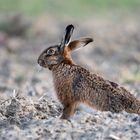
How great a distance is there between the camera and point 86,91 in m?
6.93

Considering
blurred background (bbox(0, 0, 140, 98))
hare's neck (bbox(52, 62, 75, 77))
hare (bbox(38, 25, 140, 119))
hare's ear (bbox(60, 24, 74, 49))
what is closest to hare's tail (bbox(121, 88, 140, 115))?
hare (bbox(38, 25, 140, 119))

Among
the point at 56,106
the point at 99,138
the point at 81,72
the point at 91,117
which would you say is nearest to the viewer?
the point at 99,138

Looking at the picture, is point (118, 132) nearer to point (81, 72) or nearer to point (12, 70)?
point (81, 72)

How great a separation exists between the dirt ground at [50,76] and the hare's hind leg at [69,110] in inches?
2.7

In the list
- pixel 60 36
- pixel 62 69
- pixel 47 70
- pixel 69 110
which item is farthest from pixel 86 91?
pixel 60 36

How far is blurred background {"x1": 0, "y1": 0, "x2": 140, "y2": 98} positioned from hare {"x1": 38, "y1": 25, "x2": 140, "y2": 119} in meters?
0.55

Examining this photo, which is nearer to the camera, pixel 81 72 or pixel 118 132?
pixel 118 132

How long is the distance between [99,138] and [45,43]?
11334 millimetres

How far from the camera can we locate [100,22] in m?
21.4

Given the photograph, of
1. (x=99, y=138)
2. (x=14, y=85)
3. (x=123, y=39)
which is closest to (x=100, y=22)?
(x=123, y=39)

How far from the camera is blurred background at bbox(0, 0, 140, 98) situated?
11969 mm

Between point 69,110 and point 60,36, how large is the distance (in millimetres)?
11514

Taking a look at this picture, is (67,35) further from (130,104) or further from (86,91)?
(130,104)

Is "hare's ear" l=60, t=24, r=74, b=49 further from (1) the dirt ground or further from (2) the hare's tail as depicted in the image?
(2) the hare's tail
